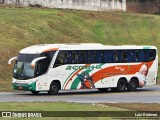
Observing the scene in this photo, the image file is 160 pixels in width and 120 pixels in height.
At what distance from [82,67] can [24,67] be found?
12.0ft

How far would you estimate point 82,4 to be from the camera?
235 feet

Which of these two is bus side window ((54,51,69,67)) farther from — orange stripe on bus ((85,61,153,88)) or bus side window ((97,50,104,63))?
bus side window ((97,50,104,63))

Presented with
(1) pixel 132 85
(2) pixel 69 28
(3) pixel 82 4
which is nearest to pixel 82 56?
(1) pixel 132 85

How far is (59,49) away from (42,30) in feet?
69.1

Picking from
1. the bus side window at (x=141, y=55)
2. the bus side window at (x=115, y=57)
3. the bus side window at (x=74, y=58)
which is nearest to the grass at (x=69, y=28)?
the bus side window at (x=74, y=58)

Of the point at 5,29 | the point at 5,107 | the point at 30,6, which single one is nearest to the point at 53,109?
the point at 5,107

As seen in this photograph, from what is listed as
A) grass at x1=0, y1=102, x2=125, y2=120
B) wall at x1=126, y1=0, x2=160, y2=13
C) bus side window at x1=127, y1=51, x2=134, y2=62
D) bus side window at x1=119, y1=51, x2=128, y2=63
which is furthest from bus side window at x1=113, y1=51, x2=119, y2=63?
wall at x1=126, y1=0, x2=160, y2=13

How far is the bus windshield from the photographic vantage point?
37156 mm

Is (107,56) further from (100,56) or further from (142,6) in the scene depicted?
(142,6)

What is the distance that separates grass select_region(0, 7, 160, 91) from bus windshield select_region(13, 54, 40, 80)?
9.08 m

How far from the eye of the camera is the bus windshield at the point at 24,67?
1463 inches

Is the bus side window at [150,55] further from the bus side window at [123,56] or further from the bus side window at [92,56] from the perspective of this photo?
the bus side window at [92,56]

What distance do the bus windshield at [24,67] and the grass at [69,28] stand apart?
9078 millimetres

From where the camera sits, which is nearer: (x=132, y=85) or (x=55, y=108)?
(x=55, y=108)
